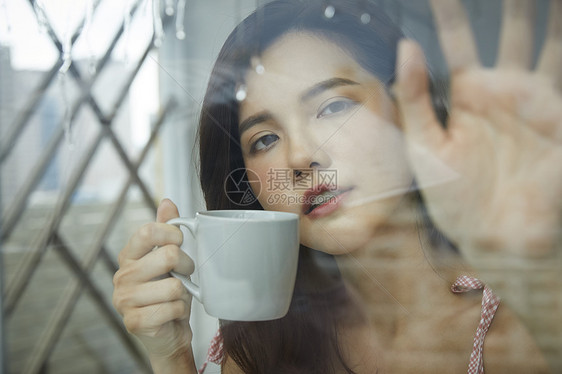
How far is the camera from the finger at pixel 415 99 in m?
0.30

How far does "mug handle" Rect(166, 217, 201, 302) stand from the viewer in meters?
0.37

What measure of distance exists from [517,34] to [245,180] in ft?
0.71

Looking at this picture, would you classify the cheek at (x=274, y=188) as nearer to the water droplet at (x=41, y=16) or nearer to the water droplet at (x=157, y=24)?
the water droplet at (x=157, y=24)

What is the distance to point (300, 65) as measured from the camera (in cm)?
35

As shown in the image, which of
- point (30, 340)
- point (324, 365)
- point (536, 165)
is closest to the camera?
point (536, 165)

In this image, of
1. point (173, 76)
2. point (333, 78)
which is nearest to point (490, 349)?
point (333, 78)

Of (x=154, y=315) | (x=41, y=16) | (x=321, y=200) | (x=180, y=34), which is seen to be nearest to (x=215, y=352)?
(x=154, y=315)

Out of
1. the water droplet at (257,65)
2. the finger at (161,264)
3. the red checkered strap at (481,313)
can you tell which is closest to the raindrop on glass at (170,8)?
the water droplet at (257,65)

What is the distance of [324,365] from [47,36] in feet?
1.45

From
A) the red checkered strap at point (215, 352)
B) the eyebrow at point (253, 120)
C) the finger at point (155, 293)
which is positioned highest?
the eyebrow at point (253, 120)

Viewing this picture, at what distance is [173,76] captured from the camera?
1.34 ft

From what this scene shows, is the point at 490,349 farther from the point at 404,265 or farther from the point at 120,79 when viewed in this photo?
the point at 120,79

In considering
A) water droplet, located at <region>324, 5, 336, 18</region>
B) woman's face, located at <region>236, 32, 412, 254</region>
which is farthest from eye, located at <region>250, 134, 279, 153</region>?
water droplet, located at <region>324, 5, 336, 18</region>

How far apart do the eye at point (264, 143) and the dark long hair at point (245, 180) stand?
16 millimetres
